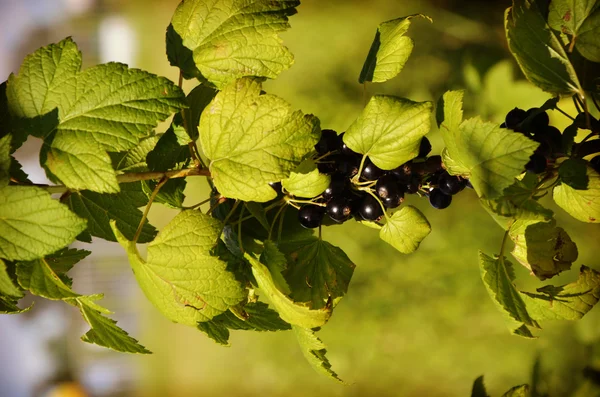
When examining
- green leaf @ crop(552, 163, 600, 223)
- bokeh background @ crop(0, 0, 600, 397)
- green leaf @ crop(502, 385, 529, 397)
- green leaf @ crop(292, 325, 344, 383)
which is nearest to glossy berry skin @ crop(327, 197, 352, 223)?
green leaf @ crop(292, 325, 344, 383)

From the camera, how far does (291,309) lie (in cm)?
45

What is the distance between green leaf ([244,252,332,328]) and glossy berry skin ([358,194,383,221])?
0.33 ft

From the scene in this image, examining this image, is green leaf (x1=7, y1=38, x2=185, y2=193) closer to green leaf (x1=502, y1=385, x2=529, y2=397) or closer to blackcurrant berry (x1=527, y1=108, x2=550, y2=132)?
blackcurrant berry (x1=527, y1=108, x2=550, y2=132)

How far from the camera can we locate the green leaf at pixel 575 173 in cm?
45

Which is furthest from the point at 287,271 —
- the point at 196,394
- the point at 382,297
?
the point at 196,394

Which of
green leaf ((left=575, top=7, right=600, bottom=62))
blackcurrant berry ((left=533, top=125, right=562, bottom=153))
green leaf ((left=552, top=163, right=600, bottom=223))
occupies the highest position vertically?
green leaf ((left=575, top=7, right=600, bottom=62))

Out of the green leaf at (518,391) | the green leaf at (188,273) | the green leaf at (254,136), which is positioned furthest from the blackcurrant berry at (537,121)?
the green leaf at (518,391)

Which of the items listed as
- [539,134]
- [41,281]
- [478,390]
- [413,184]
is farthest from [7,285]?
[478,390]

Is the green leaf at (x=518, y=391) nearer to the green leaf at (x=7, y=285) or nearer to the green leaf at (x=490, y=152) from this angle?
the green leaf at (x=490, y=152)

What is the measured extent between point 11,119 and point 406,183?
1.23 ft

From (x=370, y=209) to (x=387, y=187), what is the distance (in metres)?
0.03

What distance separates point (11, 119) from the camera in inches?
18.5

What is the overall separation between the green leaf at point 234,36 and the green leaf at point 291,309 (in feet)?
0.60

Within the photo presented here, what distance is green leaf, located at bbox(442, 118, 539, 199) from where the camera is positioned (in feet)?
1.35
